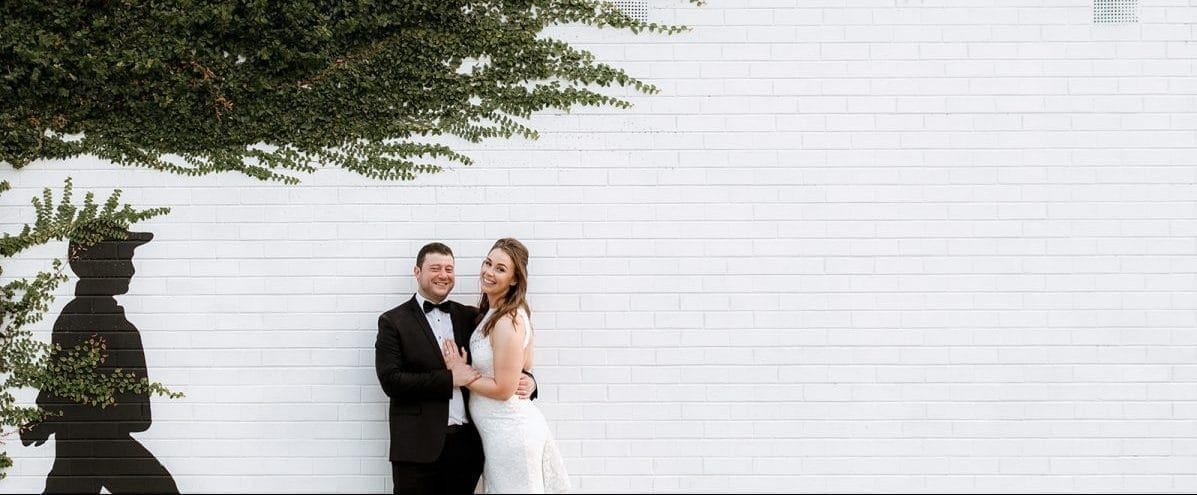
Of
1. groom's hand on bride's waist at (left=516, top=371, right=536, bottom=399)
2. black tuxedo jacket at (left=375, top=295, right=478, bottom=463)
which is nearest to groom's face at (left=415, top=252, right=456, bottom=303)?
black tuxedo jacket at (left=375, top=295, right=478, bottom=463)

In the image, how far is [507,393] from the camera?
391 cm

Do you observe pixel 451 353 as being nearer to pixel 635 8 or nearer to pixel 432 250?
pixel 432 250

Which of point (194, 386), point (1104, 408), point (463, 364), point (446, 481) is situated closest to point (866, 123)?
point (1104, 408)

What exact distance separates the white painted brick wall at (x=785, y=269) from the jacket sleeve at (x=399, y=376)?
1.50ft

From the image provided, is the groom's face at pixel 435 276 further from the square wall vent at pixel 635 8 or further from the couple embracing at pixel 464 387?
the square wall vent at pixel 635 8

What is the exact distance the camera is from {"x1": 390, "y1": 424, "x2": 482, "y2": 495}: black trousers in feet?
13.2

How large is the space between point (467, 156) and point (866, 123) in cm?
188

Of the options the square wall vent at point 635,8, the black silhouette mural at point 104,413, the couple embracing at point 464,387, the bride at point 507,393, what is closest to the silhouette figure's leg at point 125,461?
the black silhouette mural at point 104,413

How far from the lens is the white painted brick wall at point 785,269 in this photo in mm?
4457

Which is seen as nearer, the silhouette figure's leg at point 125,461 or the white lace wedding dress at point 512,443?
the white lace wedding dress at point 512,443

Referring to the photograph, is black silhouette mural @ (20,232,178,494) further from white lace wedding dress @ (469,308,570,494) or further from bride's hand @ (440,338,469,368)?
white lace wedding dress @ (469,308,570,494)

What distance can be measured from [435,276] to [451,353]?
0.33 m

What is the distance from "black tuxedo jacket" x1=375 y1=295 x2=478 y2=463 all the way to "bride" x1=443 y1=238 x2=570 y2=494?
10 cm

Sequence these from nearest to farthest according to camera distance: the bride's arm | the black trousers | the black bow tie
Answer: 1. the bride's arm
2. the black trousers
3. the black bow tie
